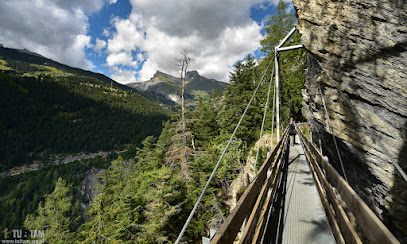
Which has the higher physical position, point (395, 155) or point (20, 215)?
point (395, 155)

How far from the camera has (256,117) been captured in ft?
59.9

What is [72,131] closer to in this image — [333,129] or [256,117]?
[256,117]

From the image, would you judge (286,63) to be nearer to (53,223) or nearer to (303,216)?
(303,216)

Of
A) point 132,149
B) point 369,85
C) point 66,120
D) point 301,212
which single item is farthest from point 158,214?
point 66,120

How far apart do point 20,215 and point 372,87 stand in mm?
111772

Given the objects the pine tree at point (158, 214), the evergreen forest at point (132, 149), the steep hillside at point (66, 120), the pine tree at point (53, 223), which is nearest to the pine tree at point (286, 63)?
the evergreen forest at point (132, 149)

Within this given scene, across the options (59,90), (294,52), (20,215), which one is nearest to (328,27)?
(294,52)

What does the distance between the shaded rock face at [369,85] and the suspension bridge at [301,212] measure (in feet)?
1.55

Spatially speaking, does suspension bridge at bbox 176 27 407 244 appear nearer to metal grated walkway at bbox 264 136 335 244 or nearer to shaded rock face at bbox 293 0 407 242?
metal grated walkway at bbox 264 136 335 244

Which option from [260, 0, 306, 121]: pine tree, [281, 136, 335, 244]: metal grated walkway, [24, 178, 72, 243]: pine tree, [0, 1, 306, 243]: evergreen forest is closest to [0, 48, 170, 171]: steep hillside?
[0, 1, 306, 243]: evergreen forest

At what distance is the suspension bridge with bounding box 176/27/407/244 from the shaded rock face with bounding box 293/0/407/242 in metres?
0.47

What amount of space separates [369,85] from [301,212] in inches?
113

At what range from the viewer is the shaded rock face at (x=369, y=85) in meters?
2.69

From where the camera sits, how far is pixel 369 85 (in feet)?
10.2
